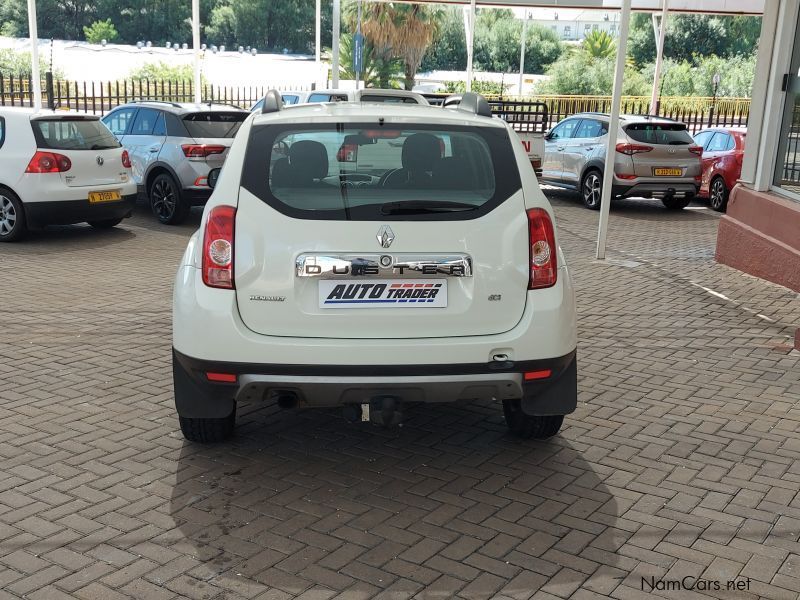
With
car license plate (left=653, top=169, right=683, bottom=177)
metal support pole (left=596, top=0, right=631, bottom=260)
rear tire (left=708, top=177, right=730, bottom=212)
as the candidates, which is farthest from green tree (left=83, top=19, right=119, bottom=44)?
metal support pole (left=596, top=0, right=631, bottom=260)

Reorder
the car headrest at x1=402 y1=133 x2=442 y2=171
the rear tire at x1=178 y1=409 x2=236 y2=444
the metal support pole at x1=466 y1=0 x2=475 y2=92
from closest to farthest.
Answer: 1. the car headrest at x1=402 y1=133 x2=442 y2=171
2. the rear tire at x1=178 y1=409 x2=236 y2=444
3. the metal support pole at x1=466 y1=0 x2=475 y2=92

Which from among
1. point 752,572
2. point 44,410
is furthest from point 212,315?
point 752,572

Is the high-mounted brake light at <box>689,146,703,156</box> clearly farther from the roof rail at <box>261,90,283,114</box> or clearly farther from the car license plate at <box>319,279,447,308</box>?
the car license plate at <box>319,279,447,308</box>

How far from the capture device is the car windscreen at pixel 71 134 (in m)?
11.2

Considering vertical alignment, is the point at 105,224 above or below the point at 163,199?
below

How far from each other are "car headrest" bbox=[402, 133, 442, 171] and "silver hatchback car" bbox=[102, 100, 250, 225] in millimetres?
8394

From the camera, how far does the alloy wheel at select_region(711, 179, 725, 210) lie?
1619 centimetres

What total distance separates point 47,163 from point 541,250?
8340 mm

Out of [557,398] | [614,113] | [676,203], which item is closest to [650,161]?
[676,203]

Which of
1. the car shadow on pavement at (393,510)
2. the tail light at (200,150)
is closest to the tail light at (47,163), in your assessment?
the tail light at (200,150)

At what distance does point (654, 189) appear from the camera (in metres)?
15.7

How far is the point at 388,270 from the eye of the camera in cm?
421

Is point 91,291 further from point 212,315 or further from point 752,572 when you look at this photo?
point 752,572

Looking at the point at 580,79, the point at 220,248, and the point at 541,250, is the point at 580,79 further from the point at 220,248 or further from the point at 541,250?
the point at 220,248
